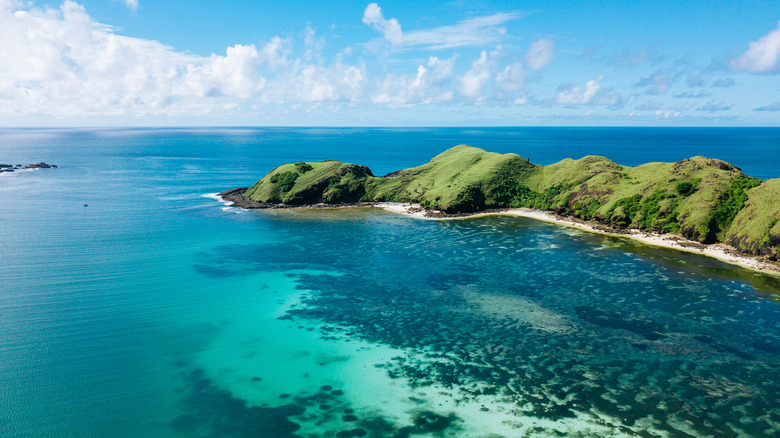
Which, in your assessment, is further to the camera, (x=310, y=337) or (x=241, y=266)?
(x=241, y=266)

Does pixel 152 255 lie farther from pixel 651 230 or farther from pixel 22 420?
pixel 651 230

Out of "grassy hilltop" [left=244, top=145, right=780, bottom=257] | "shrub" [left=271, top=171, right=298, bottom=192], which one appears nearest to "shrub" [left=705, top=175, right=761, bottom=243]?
"grassy hilltop" [left=244, top=145, right=780, bottom=257]

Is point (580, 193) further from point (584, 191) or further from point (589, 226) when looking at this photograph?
point (589, 226)

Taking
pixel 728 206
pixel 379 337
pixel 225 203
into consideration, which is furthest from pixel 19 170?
pixel 728 206

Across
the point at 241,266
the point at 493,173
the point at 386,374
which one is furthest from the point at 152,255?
the point at 493,173

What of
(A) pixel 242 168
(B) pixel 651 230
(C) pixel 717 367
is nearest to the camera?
(C) pixel 717 367

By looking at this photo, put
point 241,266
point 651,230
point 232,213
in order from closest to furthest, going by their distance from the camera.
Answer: point 241,266
point 651,230
point 232,213

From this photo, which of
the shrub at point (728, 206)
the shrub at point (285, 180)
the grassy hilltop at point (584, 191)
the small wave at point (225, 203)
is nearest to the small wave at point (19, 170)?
the small wave at point (225, 203)
